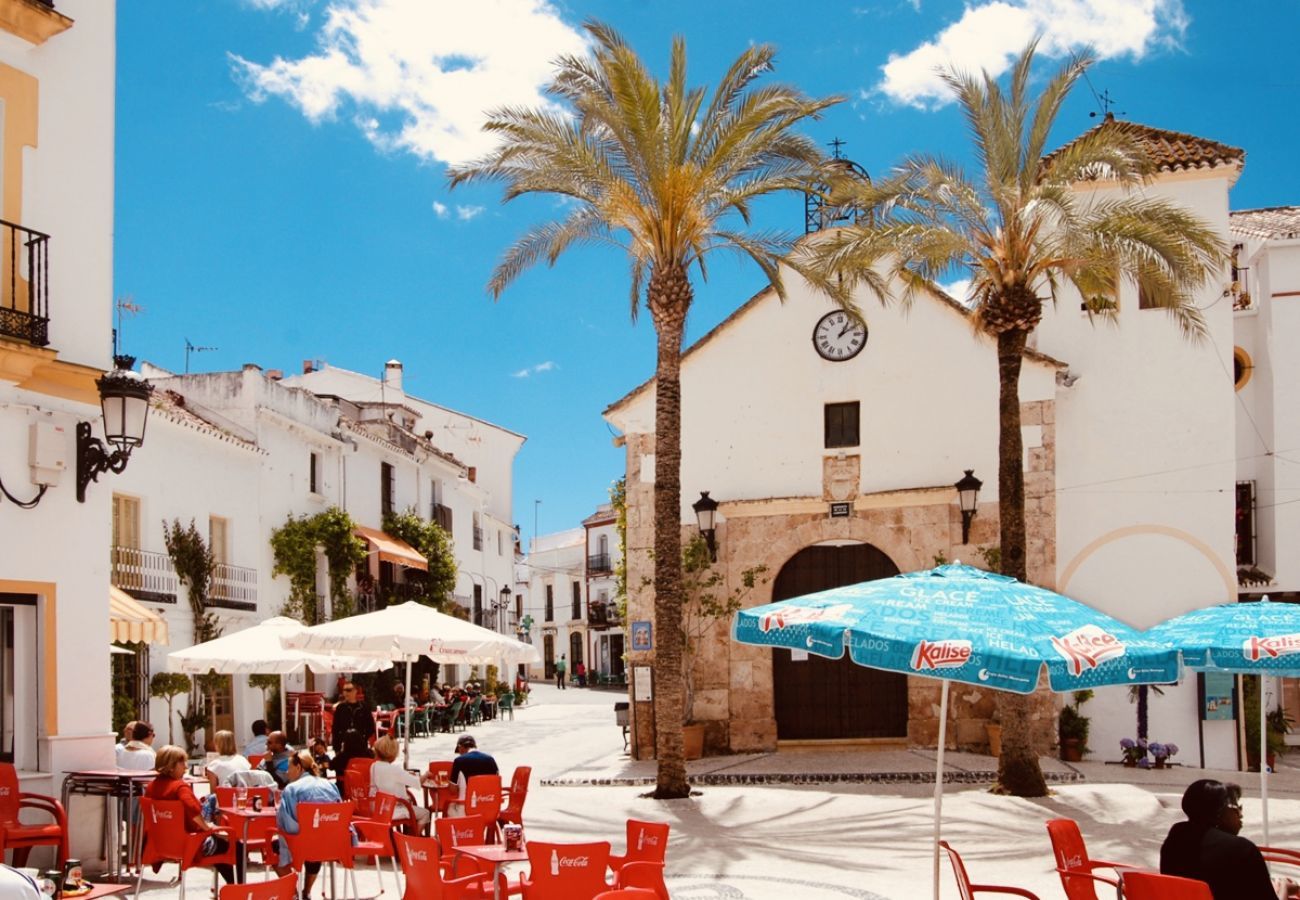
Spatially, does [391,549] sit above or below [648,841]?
above

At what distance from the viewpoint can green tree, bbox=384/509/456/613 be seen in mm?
37969

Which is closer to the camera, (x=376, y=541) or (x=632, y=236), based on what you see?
(x=632, y=236)

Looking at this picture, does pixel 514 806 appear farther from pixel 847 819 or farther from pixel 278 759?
pixel 847 819

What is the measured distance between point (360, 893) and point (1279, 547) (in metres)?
19.8

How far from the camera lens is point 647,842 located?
25.2 feet

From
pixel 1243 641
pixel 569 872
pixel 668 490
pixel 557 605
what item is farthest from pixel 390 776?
pixel 557 605

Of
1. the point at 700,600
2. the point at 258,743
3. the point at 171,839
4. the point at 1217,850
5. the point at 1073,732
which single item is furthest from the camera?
the point at 700,600

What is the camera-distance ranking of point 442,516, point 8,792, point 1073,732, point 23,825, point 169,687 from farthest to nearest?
point 442,516 → point 169,687 → point 1073,732 → point 23,825 → point 8,792

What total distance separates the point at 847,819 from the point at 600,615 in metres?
52.5

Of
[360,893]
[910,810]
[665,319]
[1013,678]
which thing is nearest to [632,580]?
[665,319]

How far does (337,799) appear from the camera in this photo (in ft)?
32.1

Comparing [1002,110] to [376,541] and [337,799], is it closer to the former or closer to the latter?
[337,799]

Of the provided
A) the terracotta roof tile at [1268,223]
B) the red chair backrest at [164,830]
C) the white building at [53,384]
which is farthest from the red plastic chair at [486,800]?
the terracotta roof tile at [1268,223]

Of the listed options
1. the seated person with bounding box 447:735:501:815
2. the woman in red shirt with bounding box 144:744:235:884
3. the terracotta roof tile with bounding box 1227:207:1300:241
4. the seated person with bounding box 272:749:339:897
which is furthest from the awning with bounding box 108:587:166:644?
the terracotta roof tile with bounding box 1227:207:1300:241
